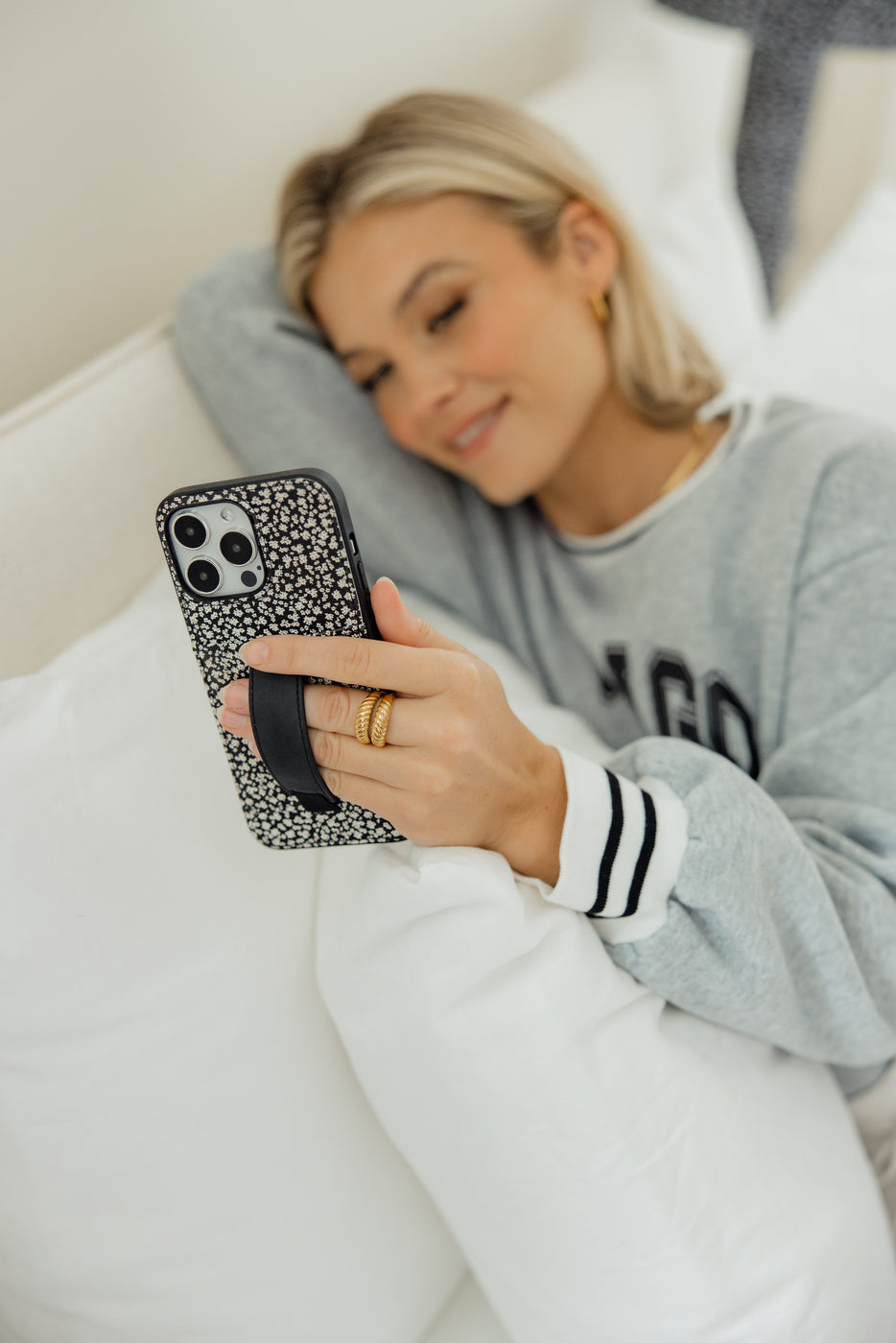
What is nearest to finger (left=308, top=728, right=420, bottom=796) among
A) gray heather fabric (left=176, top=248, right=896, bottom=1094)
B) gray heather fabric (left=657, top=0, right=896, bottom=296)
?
gray heather fabric (left=176, top=248, right=896, bottom=1094)

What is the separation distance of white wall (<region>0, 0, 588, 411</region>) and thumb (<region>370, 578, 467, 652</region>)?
55 centimetres

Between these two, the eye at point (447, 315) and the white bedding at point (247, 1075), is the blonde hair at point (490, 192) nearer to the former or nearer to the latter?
the eye at point (447, 315)

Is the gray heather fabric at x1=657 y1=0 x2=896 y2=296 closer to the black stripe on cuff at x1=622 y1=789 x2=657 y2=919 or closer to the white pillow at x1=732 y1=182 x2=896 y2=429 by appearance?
the white pillow at x1=732 y1=182 x2=896 y2=429

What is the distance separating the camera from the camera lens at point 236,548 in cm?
52

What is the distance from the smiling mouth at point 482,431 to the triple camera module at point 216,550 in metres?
0.45

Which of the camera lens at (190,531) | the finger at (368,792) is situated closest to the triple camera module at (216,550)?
the camera lens at (190,531)

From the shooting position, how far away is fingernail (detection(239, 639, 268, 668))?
0.52 m

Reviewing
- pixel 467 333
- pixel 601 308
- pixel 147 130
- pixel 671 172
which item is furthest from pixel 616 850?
pixel 671 172

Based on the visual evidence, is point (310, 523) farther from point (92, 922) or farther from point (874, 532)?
point (874, 532)

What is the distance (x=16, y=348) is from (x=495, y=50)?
2.95 feet

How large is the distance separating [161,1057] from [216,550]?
0.32 m

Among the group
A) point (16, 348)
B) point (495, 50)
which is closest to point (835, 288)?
point (495, 50)

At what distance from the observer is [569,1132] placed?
22.7 inches

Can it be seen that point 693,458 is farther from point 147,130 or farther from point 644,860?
point 147,130
